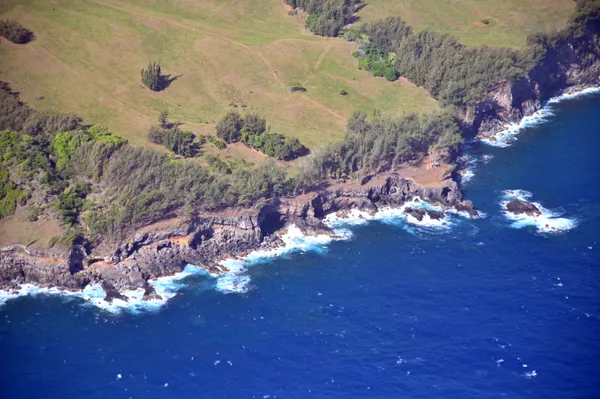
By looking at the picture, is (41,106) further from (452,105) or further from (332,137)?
(452,105)

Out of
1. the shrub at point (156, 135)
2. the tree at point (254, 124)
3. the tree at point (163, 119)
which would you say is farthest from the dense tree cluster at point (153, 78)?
the tree at point (254, 124)

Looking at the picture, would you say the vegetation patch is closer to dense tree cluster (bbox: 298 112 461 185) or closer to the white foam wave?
dense tree cluster (bbox: 298 112 461 185)

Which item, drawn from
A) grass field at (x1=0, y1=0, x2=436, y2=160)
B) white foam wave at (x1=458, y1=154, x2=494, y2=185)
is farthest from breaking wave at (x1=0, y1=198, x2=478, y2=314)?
grass field at (x1=0, y1=0, x2=436, y2=160)

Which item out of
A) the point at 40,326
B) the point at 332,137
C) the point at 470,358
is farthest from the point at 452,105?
the point at 40,326

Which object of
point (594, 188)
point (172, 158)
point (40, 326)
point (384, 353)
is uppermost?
point (594, 188)

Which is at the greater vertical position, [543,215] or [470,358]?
[543,215]

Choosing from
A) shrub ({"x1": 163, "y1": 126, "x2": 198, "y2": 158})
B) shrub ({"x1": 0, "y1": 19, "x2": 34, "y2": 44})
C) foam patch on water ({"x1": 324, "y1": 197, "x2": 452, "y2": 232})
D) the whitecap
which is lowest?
the whitecap

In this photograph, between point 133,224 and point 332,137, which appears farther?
point 332,137
